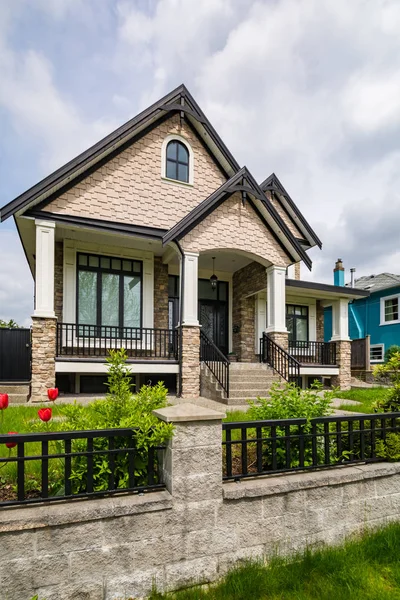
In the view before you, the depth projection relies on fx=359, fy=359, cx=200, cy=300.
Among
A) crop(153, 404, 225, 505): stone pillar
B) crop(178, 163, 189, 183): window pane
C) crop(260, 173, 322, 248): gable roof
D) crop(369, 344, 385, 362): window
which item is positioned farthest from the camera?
crop(369, 344, 385, 362): window

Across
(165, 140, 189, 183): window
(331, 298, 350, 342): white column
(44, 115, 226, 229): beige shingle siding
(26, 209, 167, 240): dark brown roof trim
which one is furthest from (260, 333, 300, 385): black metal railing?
(165, 140, 189, 183): window

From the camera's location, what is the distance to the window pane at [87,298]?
34.8 feet

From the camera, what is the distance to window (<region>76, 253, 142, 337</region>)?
10.7 metres

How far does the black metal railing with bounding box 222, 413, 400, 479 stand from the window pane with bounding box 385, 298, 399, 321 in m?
18.4

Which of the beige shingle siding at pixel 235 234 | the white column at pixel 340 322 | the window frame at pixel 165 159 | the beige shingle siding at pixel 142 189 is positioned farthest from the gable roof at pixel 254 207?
the white column at pixel 340 322

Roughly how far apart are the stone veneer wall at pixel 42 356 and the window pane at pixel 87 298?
1858 millimetres

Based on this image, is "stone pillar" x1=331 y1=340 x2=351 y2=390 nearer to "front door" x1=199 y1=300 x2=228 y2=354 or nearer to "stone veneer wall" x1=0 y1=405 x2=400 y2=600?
"front door" x1=199 y1=300 x2=228 y2=354

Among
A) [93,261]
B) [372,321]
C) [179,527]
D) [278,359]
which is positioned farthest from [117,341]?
[372,321]

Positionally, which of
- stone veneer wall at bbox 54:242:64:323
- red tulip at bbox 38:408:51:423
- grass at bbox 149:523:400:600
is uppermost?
stone veneer wall at bbox 54:242:64:323

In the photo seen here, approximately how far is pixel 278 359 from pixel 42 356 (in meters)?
6.56

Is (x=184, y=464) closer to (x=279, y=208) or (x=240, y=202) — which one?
(x=240, y=202)

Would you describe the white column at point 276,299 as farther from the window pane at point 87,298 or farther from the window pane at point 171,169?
the window pane at point 87,298

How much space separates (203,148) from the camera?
1195 centimetres

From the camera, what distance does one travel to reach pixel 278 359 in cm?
1085
